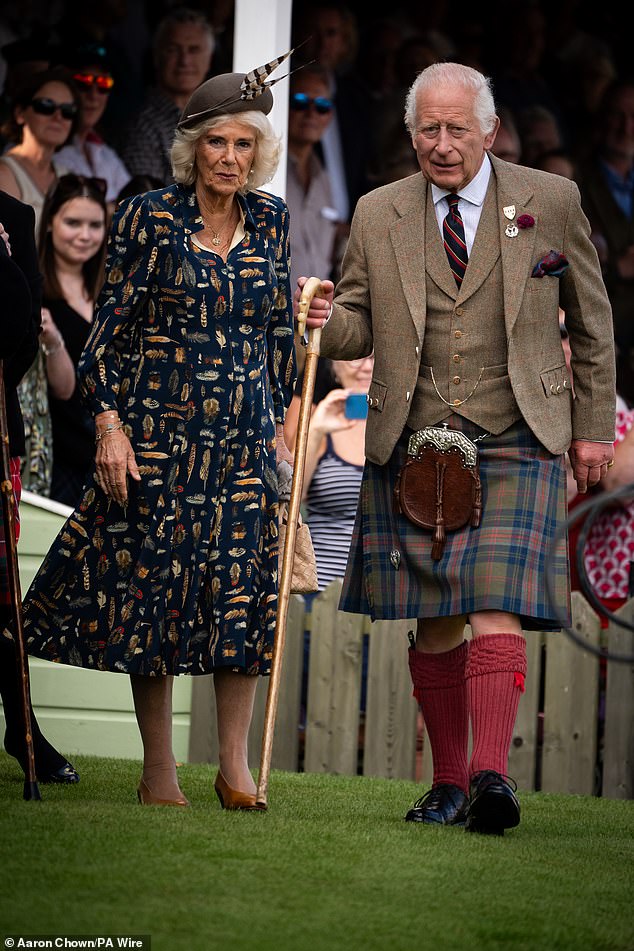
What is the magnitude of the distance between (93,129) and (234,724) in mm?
4642

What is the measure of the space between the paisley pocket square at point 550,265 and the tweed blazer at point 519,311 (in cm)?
2

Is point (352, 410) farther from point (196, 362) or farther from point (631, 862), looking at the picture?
point (631, 862)

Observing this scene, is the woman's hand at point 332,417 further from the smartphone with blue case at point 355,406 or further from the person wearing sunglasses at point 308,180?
the person wearing sunglasses at point 308,180

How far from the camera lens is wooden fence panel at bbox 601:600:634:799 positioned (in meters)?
5.95

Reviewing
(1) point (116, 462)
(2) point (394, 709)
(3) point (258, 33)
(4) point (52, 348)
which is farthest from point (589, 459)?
(4) point (52, 348)

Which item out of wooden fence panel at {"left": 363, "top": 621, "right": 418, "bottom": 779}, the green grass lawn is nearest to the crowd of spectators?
wooden fence panel at {"left": 363, "top": 621, "right": 418, "bottom": 779}

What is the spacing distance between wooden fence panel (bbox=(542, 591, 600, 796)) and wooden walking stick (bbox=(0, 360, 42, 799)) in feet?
7.94

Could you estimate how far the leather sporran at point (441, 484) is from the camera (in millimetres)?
4414

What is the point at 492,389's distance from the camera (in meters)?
4.41

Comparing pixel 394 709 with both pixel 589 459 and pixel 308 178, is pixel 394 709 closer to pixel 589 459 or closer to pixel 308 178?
pixel 589 459

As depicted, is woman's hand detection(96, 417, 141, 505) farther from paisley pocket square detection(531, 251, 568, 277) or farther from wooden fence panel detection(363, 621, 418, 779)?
wooden fence panel detection(363, 621, 418, 779)

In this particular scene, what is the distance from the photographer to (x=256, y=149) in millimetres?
4383

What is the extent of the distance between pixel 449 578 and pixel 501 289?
83 cm

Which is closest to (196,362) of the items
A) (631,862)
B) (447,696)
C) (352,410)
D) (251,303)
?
(251,303)
